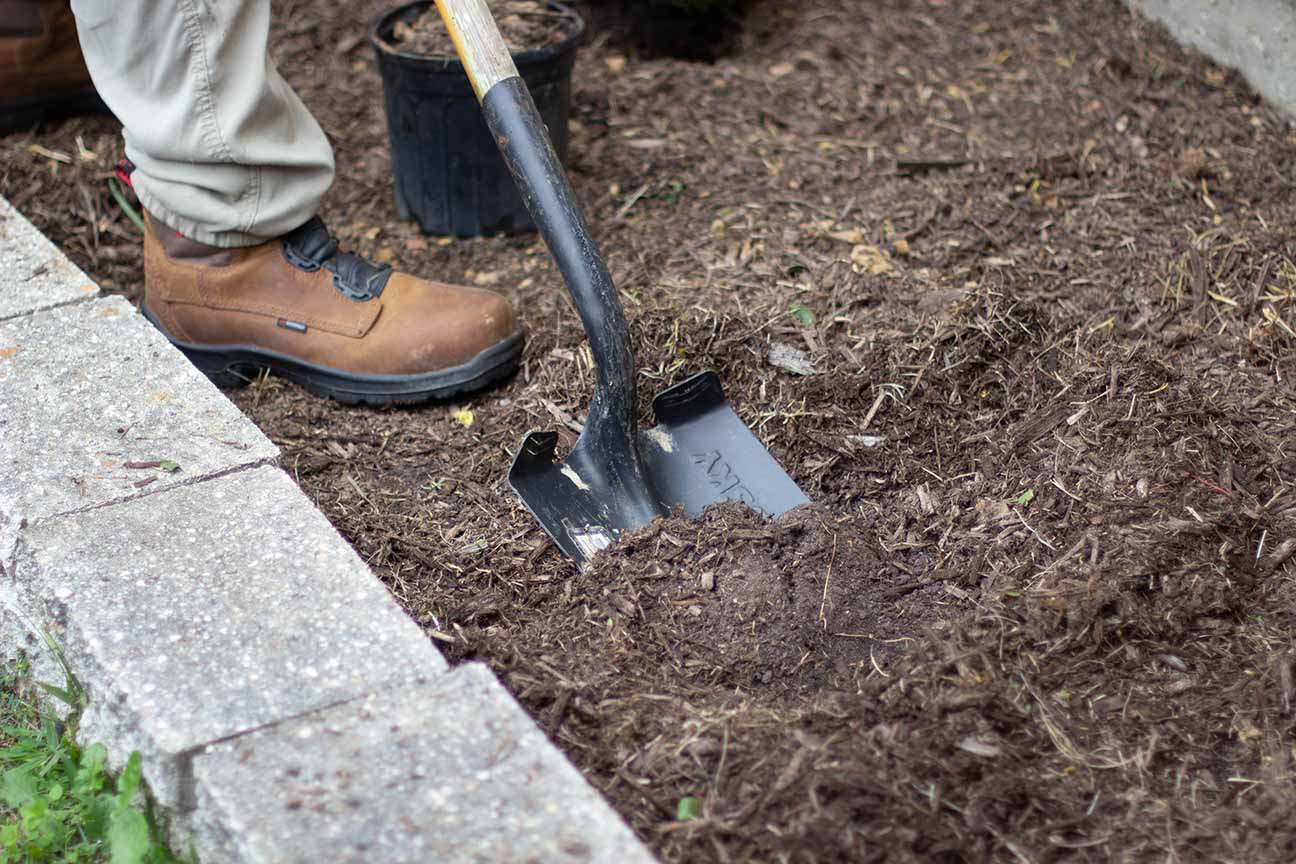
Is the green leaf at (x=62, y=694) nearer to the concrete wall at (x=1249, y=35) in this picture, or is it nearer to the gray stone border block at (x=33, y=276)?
the gray stone border block at (x=33, y=276)

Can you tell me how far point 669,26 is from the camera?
3.93 m

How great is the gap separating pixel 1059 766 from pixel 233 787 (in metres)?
0.99

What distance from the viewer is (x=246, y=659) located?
1567 mm

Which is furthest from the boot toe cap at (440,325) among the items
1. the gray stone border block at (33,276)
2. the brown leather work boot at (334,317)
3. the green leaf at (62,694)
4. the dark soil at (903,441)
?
the green leaf at (62,694)

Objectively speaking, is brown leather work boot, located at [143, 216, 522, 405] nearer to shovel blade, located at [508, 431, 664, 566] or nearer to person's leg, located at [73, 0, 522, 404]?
person's leg, located at [73, 0, 522, 404]

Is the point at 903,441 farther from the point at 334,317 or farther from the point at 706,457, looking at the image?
the point at 334,317

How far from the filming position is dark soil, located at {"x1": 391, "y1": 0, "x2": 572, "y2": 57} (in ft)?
9.94

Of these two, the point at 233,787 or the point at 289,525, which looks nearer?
the point at 233,787

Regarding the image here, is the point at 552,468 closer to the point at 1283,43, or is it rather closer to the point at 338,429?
the point at 338,429

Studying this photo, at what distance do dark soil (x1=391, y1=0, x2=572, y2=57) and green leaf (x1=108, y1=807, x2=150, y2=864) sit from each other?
77.9 inches

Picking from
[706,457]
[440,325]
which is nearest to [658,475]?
[706,457]

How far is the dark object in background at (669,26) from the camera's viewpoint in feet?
12.9

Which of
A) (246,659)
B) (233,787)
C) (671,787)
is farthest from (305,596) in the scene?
(671,787)

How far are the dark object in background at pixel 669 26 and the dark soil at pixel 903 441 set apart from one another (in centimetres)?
14
